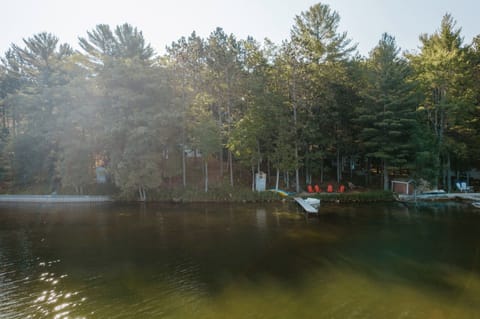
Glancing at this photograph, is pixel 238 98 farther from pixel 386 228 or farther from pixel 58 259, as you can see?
pixel 58 259

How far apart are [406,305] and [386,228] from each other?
7406mm

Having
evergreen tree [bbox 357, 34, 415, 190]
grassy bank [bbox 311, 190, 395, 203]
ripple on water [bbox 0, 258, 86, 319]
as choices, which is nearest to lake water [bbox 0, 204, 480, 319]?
ripple on water [bbox 0, 258, 86, 319]

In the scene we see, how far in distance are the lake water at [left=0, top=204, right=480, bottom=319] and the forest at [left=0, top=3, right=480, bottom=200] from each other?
21.6 feet

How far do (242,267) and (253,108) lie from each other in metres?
14.5

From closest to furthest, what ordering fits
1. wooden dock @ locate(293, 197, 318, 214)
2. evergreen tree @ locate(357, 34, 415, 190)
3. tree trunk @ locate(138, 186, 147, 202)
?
1. wooden dock @ locate(293, 197, 318, 214)
2. evergreen tree @ locate(357, 34, 415, 190)
3. tree trunk @ locate(138, 186, 147, 202)

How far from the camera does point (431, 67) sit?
21000 millimetres

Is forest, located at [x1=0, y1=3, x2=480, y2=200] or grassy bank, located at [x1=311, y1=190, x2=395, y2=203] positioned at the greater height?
forest, located at [x1=0, y1=3, x2=480, y2=200]

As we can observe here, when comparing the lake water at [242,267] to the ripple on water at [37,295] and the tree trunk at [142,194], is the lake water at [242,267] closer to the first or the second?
the ripple on water at [37,295]

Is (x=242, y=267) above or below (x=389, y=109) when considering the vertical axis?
below

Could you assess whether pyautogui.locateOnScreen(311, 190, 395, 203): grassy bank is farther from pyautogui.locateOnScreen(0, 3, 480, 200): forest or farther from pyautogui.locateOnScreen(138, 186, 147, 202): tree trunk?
pyautogui.locateOnScreen(138, 186, 147, 202): tree trunk

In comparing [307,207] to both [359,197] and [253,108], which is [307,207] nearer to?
[359,197]

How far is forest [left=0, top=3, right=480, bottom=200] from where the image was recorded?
20.0m

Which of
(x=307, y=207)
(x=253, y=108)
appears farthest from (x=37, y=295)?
(x=253, y=108)

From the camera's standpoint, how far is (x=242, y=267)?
8320 millimetres
